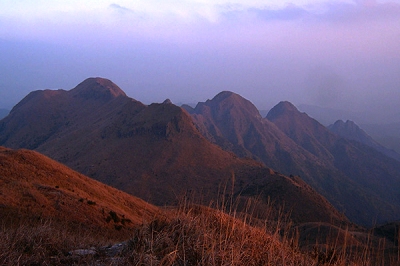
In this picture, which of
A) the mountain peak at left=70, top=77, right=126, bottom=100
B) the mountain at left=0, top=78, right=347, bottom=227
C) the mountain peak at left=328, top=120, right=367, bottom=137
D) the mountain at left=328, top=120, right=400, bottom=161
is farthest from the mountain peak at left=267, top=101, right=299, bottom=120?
the mountain at left=0, top=78, right=347, bottom=227

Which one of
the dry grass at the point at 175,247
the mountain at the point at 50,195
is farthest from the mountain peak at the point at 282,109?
the dry grass at the point at 175,247

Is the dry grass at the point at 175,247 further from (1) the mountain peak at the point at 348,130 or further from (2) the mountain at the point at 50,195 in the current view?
(1) the mountain peak at the point at 348,130

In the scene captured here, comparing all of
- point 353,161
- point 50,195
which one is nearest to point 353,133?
point 353,161

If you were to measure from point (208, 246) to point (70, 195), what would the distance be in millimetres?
14944

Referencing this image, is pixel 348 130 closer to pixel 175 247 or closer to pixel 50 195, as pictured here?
pixel 50 195

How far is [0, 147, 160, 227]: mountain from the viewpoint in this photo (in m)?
14.5

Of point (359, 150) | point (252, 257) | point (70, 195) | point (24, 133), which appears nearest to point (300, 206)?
point (70, 195)

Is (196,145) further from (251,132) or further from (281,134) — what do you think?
(281,134)

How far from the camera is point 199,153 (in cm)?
Result: 5431

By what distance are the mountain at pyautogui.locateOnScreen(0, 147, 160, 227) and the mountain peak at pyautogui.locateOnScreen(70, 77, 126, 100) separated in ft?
203

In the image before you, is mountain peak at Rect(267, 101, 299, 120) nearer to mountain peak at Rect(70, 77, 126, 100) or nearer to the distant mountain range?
the distant mountain range

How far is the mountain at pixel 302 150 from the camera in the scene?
66.3 meters

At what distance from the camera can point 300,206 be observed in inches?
1474

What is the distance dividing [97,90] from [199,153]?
43.4 metres
